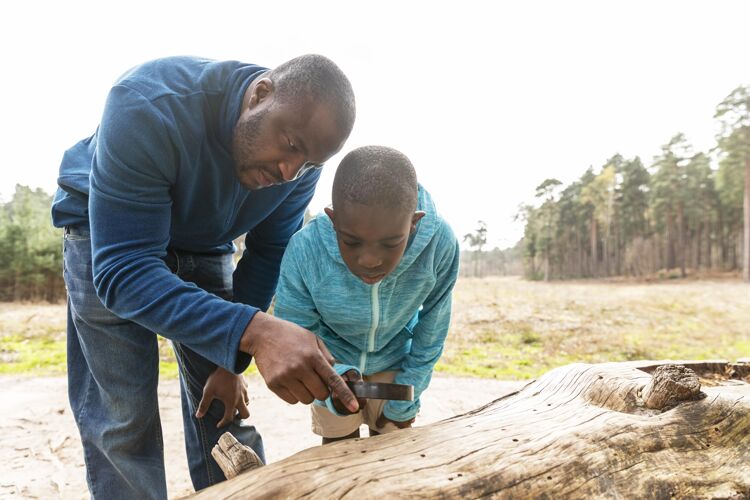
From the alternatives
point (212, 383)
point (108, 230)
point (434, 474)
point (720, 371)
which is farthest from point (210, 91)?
point (720, 371)

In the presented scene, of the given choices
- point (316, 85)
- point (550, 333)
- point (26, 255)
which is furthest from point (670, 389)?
point (26, 255)

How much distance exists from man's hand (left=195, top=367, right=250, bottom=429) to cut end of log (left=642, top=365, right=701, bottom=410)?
133 centimetres

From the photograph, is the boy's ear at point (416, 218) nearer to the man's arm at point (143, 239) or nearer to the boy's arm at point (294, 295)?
the boy's arm at point (294, 295)

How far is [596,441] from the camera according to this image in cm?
123

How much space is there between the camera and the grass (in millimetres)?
A: 6703

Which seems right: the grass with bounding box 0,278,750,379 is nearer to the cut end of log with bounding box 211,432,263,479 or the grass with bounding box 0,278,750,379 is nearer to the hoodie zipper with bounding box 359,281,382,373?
the hoodie zipper with bounding box 359,281,382,373

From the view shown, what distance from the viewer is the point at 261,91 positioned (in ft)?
4.74

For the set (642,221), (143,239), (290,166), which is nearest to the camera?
(143,239)

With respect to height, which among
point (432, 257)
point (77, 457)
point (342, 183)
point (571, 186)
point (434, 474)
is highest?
point (571, 186)

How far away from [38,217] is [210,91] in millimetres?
12907

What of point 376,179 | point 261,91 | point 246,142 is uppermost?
point 261,91

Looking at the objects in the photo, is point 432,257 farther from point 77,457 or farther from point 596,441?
point 77,457

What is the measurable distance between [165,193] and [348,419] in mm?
1008

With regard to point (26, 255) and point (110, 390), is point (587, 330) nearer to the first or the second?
point (110, 390)
